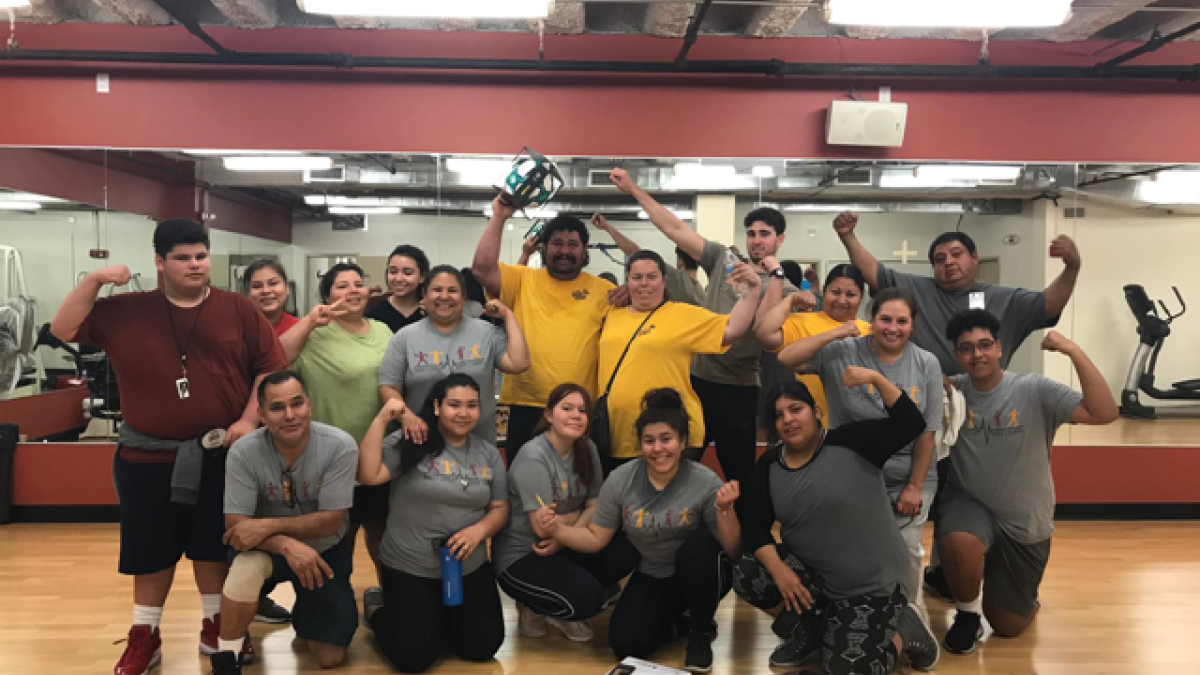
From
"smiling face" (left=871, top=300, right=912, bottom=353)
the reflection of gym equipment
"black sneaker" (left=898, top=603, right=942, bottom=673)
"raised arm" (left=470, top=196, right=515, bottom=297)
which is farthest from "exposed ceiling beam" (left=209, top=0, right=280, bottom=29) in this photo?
the reflection of gym equipment

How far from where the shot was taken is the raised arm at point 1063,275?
358cm

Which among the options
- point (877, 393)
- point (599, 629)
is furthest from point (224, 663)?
point (877, 393)

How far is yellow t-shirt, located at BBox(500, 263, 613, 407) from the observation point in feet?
11.6

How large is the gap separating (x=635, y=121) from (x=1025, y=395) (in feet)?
9.42

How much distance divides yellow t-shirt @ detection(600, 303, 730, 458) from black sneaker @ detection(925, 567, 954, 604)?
1543 mm

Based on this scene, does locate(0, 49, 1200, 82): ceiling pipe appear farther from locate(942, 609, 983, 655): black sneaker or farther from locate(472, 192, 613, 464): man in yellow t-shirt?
locate(942, 609, 983, 655): black sneaker

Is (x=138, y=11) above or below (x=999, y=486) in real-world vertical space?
above

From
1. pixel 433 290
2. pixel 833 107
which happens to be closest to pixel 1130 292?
pixel 833 107

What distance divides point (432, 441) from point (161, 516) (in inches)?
40.3

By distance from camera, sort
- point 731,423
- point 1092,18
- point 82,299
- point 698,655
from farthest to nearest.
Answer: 1. point 1092,18
2. point 731,423
3. point 698,655
4. point 82,299

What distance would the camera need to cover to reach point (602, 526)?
3.15 meters

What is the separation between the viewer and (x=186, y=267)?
Result: 283cm

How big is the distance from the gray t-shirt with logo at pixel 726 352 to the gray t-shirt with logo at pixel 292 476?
175 centimetres

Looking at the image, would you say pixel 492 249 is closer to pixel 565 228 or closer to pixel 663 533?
pixel 565 228
